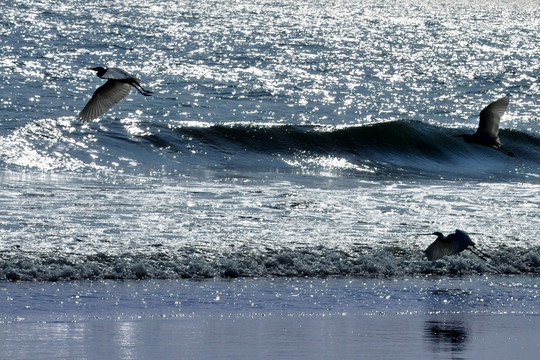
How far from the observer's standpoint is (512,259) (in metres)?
11.1

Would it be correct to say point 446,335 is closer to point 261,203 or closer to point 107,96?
point 107,96

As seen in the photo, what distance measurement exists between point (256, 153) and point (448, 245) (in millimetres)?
11301

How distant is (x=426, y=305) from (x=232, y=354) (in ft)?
8.46

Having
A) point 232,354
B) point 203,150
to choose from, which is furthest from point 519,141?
point 232,354

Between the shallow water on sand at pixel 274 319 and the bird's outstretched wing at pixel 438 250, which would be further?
the bird's outstretched wing at pixel 438 250

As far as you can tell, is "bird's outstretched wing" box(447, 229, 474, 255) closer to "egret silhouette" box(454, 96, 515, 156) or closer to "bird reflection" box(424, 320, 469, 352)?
"egret silhouette" box(454, 96, 515, 156)

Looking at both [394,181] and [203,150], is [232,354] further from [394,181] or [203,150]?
[203,150]

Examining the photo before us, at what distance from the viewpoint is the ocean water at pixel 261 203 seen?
26.4 ft

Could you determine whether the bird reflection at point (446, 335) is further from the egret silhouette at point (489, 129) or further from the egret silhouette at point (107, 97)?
the egret silhouette at point (107, 97)

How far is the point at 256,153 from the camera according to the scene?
68.8 ft

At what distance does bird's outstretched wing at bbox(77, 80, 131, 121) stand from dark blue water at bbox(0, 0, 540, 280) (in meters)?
1.43

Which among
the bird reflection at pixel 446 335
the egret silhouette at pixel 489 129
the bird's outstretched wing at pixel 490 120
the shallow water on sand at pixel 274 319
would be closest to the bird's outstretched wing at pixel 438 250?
the shallow water on sand at pixel 274 319

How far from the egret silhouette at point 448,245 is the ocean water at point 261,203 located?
32 centimetres

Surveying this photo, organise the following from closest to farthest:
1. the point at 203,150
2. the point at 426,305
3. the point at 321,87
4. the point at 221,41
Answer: the point at 426,305
the point at 203,150
the point at 321,87
the point at 221,41
